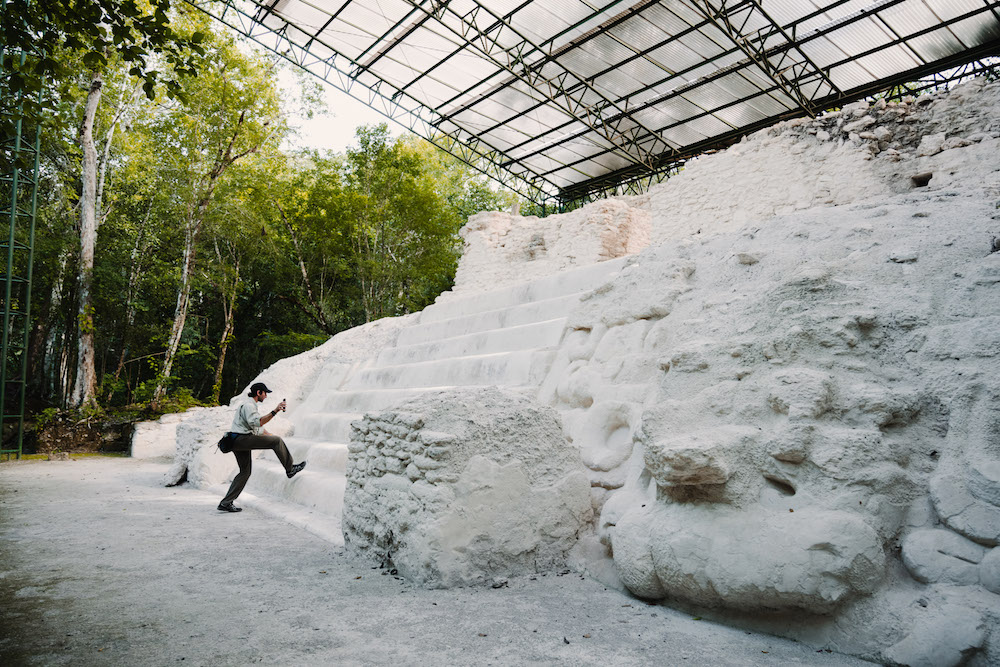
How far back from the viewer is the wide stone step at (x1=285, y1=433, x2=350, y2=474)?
17.3 ft

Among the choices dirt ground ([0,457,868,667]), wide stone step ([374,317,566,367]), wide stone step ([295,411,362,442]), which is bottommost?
dirt ground ([0,457,868,667])

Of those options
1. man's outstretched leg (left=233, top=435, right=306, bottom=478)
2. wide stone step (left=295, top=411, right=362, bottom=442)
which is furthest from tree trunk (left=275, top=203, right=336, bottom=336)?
man's outstretched leg (left=233, top=435, right=306, bottom=478)

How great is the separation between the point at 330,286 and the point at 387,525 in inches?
535

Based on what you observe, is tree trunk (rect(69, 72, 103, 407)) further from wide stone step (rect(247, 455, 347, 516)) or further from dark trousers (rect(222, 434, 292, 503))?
dark trousers (rect(222, 434, 292, 503))

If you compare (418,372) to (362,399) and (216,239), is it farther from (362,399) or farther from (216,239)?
(216,239)

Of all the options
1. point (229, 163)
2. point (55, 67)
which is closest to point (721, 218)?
point (55, 67)

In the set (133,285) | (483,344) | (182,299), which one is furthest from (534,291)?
(133,285)

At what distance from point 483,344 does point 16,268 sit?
9735 millimetres

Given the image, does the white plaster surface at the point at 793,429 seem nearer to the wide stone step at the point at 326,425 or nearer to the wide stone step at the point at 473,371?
the wide stone step at the point at 473,371

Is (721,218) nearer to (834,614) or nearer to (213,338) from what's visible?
(834,614)

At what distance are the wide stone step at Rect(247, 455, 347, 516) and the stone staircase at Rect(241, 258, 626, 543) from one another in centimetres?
1

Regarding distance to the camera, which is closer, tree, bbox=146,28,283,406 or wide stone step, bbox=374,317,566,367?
wide stone step, bbox=374,317,566,367

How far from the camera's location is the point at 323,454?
5531 millimetres

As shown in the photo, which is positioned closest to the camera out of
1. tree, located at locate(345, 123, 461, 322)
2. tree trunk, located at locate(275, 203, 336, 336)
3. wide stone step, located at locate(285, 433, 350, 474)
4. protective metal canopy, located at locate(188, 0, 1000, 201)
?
wide stone step, located at locate(285, 433, 350, 474)
